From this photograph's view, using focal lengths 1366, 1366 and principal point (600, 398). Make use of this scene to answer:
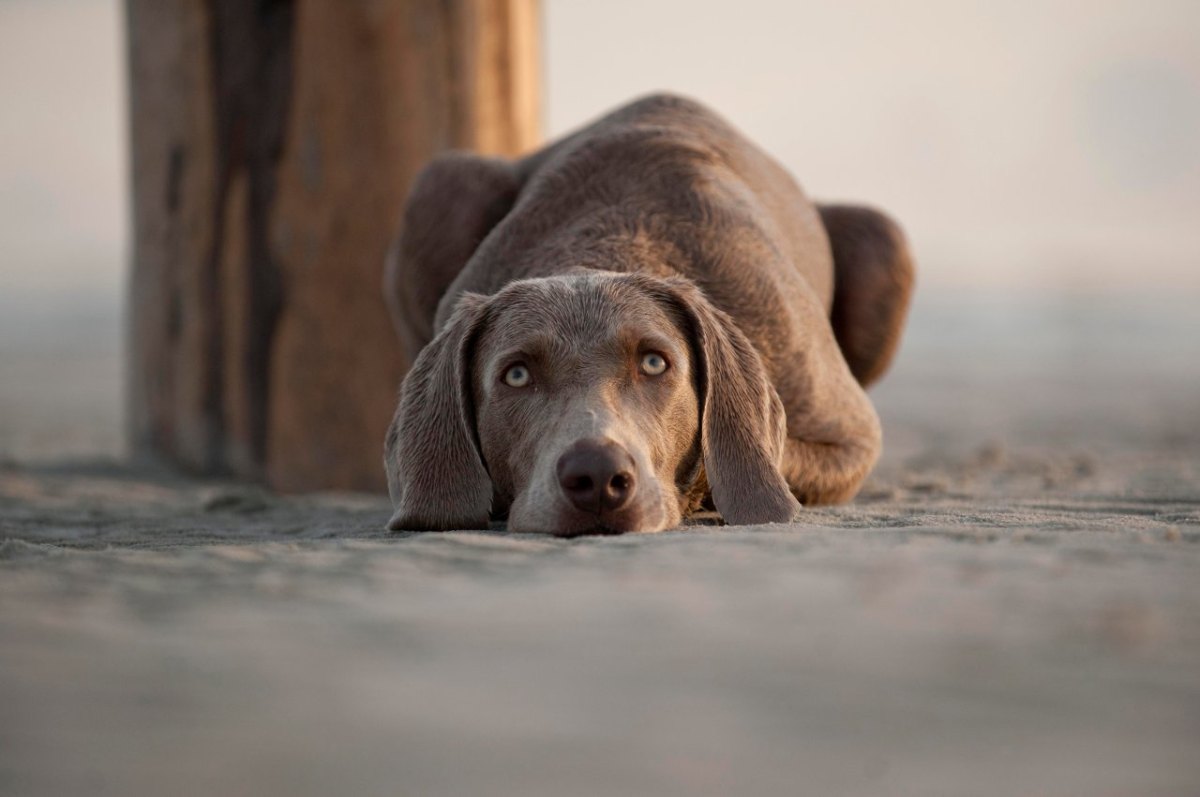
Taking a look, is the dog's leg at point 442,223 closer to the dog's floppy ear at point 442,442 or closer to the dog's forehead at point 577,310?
the dog's floppy ear at point 442,442

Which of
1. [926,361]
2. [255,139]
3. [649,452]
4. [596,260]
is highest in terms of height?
[255,139]

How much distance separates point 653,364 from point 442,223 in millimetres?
1803

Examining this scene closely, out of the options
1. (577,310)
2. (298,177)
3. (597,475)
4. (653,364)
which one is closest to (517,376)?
(577,310)

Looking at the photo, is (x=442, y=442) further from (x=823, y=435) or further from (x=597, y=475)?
(x=823, y=435)

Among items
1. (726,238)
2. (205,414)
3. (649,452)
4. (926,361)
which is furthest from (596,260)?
(926,361)

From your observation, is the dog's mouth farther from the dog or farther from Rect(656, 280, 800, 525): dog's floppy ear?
Rect(656, 280, 800, 525): dog's floppy ear

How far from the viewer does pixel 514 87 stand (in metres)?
6.45

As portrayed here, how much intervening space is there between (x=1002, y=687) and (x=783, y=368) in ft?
8.68

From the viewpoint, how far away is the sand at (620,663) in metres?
1.48

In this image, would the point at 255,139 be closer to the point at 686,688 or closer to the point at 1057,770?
the point at 686,688

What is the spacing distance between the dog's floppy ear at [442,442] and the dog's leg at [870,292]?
2157 millimetres

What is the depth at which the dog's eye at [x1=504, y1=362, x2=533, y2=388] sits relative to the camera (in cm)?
372

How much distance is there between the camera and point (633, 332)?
3701 mm

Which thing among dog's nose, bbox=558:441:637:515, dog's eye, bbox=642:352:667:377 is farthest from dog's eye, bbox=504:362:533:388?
dog's nose, bbox=558:441:637:515
